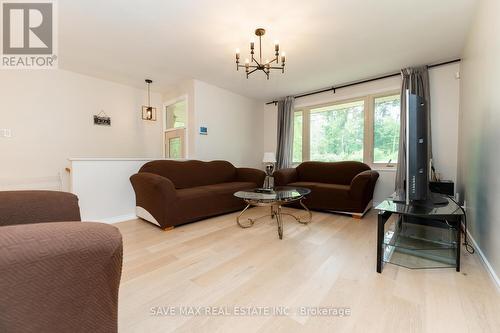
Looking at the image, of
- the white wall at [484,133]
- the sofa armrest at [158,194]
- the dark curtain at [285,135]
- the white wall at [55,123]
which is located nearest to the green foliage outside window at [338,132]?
the dark curtain at [285,135]

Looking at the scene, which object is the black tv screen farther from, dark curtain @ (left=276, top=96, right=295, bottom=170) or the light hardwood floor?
dark curtain @ (left=276, top=96, right=295, bottom=170)

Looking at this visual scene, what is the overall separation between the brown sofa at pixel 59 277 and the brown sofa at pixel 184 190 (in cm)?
202

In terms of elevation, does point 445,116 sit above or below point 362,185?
above

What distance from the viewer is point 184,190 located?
9.95 ft

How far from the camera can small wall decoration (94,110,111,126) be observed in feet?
13.1

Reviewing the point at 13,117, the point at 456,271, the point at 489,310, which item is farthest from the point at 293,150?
the point at 13,117

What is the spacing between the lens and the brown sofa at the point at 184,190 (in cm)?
260

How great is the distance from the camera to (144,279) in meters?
1.56

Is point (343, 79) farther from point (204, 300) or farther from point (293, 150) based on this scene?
point (204, 300)

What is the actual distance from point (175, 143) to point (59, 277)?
4267 millimetres

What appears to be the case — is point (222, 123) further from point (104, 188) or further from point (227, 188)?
point (104, 188)

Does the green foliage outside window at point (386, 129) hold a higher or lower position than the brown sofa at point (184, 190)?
higher

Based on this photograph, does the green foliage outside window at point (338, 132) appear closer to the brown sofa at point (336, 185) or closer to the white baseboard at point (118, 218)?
the brown sofa at point (336, 185)

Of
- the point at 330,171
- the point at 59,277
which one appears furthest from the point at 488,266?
the point at 59,277
